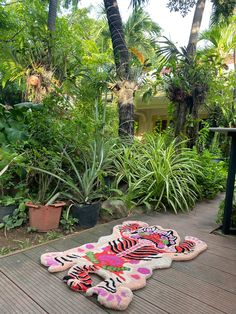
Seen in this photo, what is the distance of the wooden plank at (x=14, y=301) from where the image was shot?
139cm

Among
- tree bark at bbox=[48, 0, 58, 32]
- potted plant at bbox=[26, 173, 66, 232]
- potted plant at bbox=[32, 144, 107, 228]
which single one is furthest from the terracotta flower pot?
tree bark at bbox=[48, 0, 58, 32]

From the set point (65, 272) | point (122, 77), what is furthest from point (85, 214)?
point (122, 77)

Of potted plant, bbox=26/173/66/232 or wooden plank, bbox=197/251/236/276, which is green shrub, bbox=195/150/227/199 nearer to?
wooden plank, bbox=197/251/236/276

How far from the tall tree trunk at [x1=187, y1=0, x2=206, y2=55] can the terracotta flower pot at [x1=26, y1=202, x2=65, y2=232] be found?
4.12 meters

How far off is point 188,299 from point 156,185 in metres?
1.99

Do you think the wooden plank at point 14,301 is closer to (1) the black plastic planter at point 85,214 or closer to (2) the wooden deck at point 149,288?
(2) the wooden deck at point 149,288

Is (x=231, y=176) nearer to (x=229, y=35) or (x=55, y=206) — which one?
(x=55, y=206)

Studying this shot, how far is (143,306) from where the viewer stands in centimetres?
147

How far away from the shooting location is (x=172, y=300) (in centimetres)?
153

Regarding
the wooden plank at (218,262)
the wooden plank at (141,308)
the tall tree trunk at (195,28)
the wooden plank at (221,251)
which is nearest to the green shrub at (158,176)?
the wooden plank at (221,251)

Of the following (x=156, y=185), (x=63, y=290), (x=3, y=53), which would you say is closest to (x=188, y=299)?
(x=63, y=290)

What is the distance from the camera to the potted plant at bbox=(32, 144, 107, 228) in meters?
2.70

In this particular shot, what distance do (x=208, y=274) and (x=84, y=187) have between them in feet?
5.10

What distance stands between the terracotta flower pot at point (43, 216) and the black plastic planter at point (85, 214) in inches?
8.3
